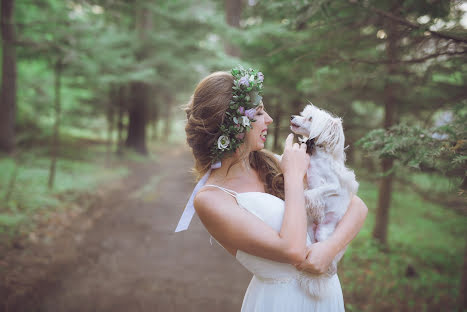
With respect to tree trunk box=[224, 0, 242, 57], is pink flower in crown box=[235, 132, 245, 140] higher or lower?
lower

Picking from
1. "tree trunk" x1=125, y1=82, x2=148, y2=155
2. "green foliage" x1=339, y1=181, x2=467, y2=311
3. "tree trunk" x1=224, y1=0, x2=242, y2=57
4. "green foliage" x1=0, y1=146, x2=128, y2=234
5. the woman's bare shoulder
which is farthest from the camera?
"tree trunk" x1=125, y1=82, x2=148, y2=155

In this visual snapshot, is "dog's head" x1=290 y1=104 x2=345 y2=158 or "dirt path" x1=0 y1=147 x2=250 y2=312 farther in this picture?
"dirt path" x1=0 y1=147 x2=250 y2=312

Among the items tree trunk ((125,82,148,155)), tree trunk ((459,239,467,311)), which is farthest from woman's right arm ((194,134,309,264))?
tree trunk ((125,82,148,155))

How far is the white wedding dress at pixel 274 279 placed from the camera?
187 centimetres

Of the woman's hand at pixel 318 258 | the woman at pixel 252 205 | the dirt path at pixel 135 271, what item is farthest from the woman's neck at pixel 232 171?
the dirt path at pixel 135 271

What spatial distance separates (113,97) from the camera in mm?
13117

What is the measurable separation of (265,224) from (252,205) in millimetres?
173

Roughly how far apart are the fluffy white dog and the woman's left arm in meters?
0.07

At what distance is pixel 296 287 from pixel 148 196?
316 inches

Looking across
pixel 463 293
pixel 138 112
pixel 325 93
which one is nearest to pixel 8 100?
pixel 138 112

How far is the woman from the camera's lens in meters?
1.73

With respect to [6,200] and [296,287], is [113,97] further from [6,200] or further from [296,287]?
[296,287]

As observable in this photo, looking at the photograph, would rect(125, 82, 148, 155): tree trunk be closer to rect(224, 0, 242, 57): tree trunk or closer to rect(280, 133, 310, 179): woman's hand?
rect(224, 0, 242, 57): tree trunk

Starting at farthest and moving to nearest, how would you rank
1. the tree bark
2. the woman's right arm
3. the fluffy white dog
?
the tree bark → the fluffy white dog → the woman's right arm
